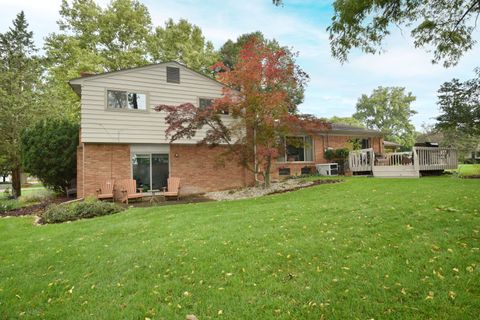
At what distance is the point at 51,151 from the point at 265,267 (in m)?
14.0

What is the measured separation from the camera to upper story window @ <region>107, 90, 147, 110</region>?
13.0 m

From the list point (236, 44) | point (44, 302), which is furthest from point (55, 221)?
point (236, 44)

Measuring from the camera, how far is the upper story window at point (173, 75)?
46.0 feet

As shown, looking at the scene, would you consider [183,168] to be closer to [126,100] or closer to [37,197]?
[126,100]

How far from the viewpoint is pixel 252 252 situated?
4473 millimetres

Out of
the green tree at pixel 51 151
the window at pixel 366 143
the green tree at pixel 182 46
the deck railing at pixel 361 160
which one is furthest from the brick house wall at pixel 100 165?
the window at pixel 366 143

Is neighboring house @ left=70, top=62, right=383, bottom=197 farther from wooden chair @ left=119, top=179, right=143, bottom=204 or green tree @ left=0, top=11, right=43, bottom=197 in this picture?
green tree @ left=0, top=11, right=43, bottom=197

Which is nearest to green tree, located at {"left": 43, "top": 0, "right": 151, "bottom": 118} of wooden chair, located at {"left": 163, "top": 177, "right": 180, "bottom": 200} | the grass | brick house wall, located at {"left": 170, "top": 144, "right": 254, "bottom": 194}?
brick house wall, located at {"left": 170, "top": 144, "right": 254, "bottom": 194}

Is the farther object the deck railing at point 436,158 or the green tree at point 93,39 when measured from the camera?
the green tree at point 93,39

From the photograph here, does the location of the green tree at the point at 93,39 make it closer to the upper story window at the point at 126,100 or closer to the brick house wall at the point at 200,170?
the upper story window at the point at 126,100

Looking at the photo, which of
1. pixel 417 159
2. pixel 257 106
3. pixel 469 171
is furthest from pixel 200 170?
pixel 469 171

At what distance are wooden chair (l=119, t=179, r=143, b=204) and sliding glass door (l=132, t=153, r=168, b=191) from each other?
1.00 m

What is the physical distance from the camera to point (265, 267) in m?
3.93

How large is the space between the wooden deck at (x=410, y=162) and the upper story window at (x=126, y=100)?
11932 millimetres
